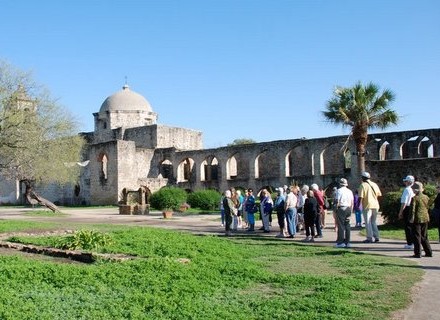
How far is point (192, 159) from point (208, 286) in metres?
37.2

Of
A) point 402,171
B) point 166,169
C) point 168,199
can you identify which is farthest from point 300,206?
point 166,169

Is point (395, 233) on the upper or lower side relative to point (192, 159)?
lower

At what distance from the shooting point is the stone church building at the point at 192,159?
3459 centimetres

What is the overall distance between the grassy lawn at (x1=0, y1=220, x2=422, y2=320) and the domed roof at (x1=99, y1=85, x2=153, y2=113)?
43959 millimetres

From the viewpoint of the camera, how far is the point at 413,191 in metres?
9.88

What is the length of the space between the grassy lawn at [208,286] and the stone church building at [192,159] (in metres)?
22.6

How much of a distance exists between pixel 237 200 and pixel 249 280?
36.0 feet

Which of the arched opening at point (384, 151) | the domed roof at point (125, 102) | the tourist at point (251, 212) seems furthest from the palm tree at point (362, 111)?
the domed roof at point (125, 102)

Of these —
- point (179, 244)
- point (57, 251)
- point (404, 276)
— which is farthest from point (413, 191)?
point (57, 251)

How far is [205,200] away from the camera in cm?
2852

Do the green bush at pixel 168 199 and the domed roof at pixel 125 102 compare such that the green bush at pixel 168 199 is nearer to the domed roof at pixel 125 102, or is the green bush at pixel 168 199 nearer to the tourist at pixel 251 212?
the tourist at pixel 251 212

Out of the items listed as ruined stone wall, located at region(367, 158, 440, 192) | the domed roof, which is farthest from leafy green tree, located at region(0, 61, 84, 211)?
the domed roof

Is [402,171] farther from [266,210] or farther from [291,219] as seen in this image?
[291,219]

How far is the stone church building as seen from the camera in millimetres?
34594
